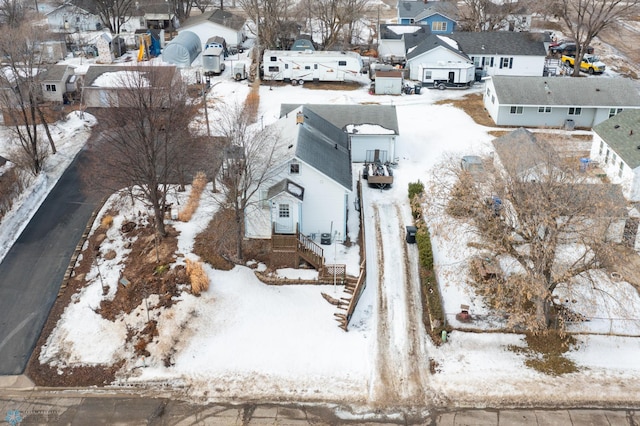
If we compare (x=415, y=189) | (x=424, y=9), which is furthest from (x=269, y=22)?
(x=415, y=189)

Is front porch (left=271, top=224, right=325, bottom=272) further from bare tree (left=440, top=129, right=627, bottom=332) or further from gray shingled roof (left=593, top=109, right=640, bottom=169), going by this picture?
gray shingled roof (left=593, top=109, right=640, bottom=169)

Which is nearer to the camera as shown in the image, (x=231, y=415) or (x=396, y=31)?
(x=231, y=415)

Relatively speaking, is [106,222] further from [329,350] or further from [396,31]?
[396,31]

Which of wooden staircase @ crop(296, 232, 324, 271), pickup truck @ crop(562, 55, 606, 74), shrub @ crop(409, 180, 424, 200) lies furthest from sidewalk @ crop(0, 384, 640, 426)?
pickup truck @ crop(562, 55, 606, 74)

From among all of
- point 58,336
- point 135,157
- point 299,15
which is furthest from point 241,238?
point 299,15

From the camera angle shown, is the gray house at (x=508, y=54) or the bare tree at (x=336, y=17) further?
the bare tree at (x=336, y=17)

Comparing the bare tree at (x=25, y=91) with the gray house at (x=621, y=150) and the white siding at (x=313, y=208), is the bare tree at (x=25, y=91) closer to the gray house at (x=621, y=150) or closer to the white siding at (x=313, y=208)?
the white siding at (x=313, y=208)

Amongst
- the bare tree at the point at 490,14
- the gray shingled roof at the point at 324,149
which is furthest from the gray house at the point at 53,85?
the bare tree at the point at 490,14

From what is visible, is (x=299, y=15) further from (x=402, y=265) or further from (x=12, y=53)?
(x=402, y=265)
